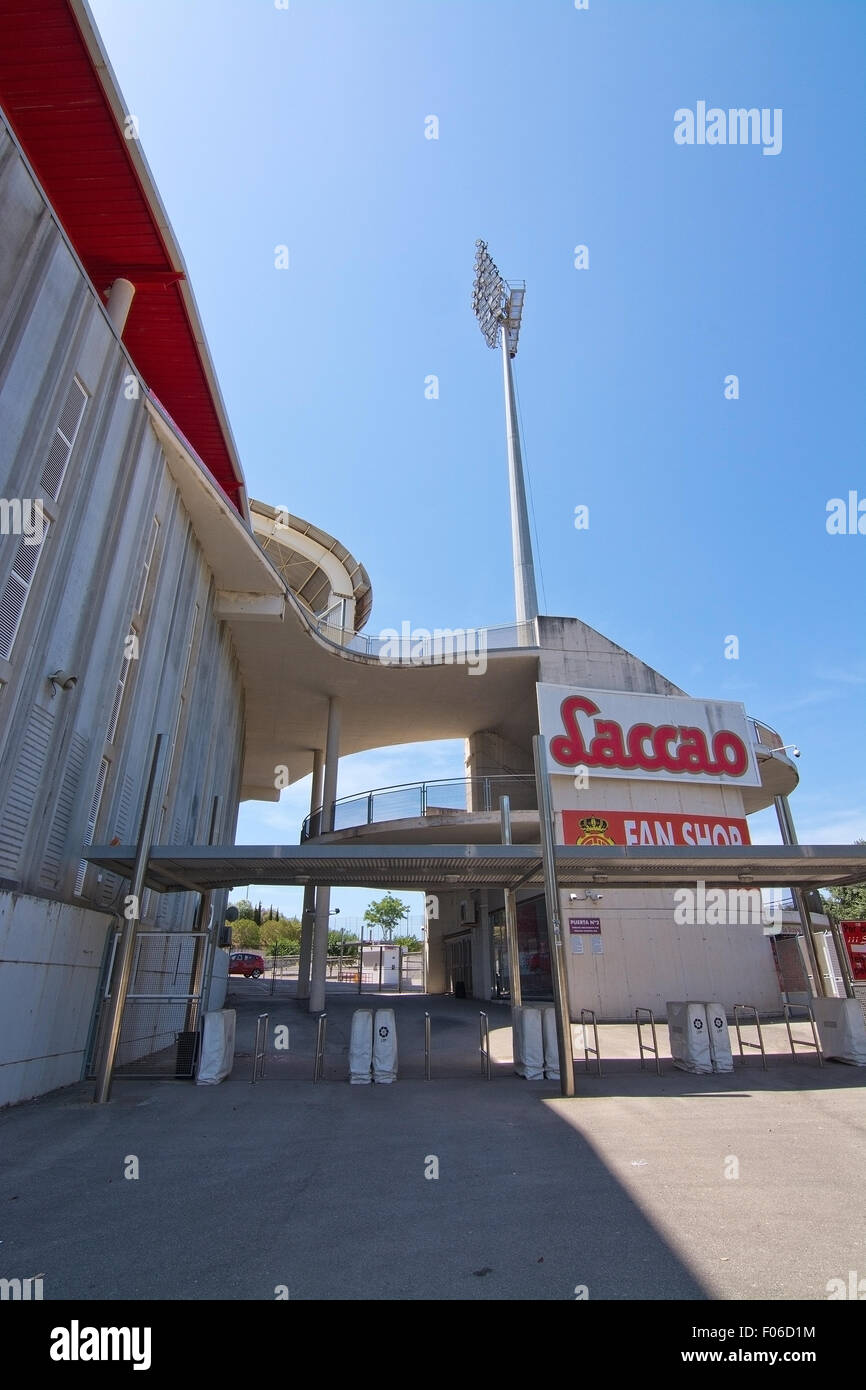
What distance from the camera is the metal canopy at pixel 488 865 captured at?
10.4 meters

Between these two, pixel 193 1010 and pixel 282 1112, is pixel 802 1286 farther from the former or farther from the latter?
pixel 193 1010

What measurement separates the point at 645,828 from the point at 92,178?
18.6 m

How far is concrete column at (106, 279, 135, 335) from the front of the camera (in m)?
12.8

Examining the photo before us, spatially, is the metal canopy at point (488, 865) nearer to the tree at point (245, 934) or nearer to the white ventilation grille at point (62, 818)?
the white ventilation grille at point (62, 818)

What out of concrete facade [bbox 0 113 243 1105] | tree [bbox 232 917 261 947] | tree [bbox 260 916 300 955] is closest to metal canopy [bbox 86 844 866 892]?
concrete facade [bbox 0 113 243 1105]

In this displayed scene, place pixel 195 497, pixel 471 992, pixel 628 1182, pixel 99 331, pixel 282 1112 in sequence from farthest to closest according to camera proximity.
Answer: pixel 471 992, pixel 195 497, pixel 99 331, pixel 282 1112, pixel 628 1182

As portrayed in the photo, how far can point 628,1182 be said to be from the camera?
17.8 ft

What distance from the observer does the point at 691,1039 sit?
36.6ft

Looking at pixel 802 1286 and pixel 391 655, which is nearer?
pixel 802 1286

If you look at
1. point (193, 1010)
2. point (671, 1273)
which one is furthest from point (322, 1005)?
point (671, 1273)

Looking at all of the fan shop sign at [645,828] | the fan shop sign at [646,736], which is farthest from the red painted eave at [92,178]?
the fan shop sign at [645,828]

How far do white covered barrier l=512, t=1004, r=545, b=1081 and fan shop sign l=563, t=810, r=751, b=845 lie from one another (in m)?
8.06
